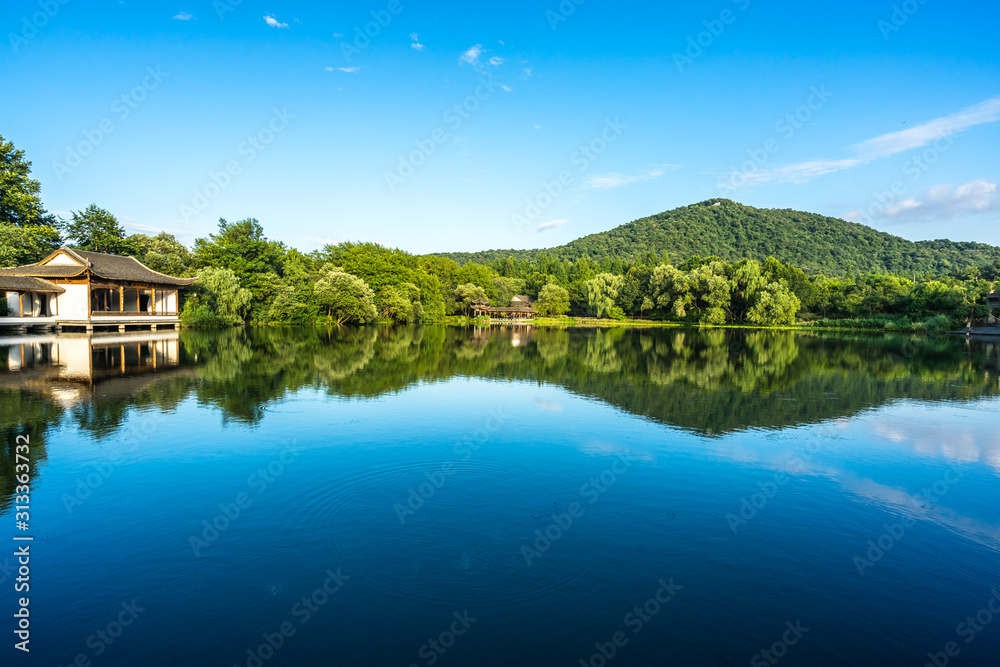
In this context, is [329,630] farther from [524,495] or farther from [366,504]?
[524,495]

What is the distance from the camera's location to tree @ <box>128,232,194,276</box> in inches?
1844

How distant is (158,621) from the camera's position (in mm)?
4309

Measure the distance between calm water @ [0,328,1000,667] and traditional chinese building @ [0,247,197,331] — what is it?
2446cm

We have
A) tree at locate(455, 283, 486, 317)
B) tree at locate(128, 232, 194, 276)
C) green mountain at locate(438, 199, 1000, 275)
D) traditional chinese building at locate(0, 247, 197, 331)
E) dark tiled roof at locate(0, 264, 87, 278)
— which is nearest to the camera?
traditional chinese building at locate(0, 247, 197, 331)

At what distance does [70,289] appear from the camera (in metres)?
34.0

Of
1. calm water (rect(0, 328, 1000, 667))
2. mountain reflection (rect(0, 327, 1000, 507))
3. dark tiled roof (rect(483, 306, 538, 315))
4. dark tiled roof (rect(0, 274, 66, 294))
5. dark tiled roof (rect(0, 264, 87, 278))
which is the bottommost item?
calm water (rect(0, 328, 1000, 667))

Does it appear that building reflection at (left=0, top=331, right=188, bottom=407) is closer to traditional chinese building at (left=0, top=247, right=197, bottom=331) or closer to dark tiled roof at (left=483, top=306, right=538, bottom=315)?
traditional chinese building at (left=0, top=247, right=197, bottom=331)

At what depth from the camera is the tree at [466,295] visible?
7256cm

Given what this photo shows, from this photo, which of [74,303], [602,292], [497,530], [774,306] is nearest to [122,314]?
[74,303]

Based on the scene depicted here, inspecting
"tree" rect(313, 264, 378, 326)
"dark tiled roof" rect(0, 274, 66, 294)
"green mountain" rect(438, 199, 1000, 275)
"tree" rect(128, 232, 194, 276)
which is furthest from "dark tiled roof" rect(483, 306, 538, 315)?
"dark tiled roof" rect(0, 274, 66, 294)

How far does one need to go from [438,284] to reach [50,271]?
41264 millimetres

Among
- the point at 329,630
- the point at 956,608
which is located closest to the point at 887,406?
the point at 956,608

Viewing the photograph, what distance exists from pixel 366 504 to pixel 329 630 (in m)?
2.58

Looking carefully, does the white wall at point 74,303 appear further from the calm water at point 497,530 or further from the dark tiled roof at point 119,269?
the calm water at point 497,530
